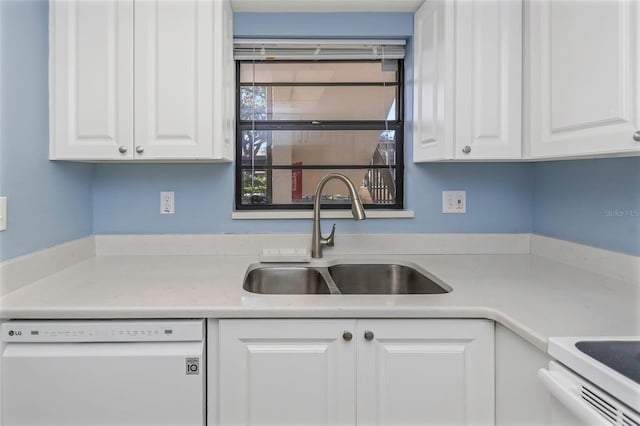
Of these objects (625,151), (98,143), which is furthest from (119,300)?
(625,151)

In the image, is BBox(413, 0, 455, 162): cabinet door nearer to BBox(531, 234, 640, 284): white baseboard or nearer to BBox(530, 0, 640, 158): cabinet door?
Answer: BBox(530, 0, 640, 158): cabinet door

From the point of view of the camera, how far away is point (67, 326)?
119cm

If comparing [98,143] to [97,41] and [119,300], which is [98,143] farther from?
[119,300]

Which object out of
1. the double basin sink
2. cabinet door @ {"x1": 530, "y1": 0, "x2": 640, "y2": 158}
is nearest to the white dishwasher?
the double basin sink

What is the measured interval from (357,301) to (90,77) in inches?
54.6

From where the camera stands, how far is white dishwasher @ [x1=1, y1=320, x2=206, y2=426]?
1.18m

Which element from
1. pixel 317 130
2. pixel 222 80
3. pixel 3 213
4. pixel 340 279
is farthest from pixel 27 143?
pixel 340 279

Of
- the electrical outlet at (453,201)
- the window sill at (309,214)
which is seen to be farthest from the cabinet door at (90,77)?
the electrical outlet at (453,201)

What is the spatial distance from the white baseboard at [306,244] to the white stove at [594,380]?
1.11 metres

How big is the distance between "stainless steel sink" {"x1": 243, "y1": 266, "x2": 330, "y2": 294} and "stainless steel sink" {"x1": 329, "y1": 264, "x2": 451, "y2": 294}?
3.7 inches

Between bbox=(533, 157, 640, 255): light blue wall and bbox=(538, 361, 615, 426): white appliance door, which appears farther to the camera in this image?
bbox=(533, 157, 640, 255): light blue wall

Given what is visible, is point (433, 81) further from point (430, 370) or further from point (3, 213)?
point (3, 213)

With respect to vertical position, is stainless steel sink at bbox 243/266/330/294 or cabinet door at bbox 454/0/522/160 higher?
cabinet door at bbox 454/0/522/160

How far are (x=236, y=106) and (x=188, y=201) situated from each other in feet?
1.85
